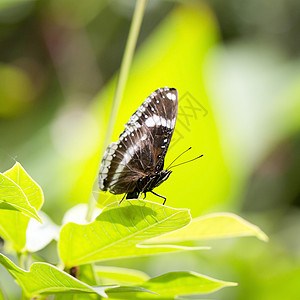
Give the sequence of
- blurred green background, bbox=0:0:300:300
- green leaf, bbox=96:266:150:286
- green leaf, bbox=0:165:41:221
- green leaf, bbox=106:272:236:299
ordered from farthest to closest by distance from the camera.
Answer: blurred green background, bbox=0:0:300:300, green leaf, bbox=96:266:150:286, green leaf, bbox=106:272:236:299, green leaf, bbox=0:165:41:221

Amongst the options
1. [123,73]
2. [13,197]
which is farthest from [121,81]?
[13,197]

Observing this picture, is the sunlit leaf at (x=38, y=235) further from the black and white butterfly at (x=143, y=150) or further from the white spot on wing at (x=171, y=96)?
the white spot on wing at (x=171, y=96)

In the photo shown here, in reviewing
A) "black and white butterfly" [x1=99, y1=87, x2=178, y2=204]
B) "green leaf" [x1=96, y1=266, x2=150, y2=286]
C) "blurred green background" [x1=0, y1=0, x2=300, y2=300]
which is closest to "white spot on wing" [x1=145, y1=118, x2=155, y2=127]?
"black and white butterfly" [x1=99, y1=87, x2=178, y2=204]

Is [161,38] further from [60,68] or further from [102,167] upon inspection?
[102,167]

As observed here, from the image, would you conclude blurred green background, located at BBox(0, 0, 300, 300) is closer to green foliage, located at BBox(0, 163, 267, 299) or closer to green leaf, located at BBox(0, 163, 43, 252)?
green foliage, located at BBox(0, 163, 267, 299)

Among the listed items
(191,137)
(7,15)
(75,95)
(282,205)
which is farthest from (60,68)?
(191,137)

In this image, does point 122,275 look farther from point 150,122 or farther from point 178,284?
point 150,122
